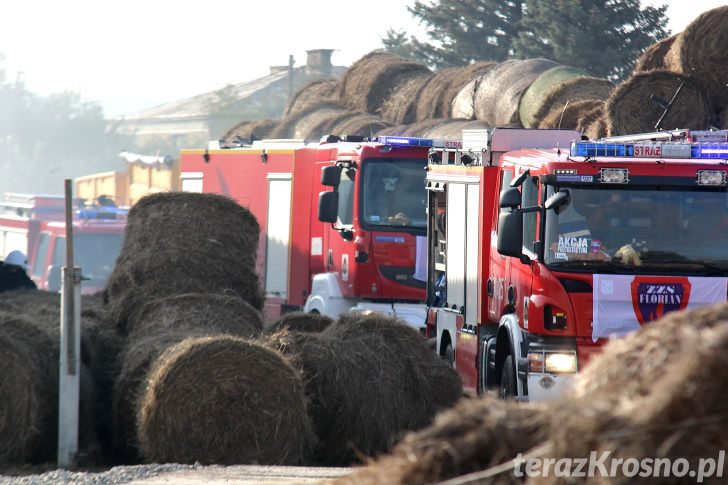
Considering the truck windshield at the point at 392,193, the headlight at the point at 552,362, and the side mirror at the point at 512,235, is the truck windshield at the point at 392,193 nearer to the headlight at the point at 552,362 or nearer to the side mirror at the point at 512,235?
the side mirror at the point at 512,235

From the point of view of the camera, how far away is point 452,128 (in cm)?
2088

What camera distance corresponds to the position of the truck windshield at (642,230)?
9008mm

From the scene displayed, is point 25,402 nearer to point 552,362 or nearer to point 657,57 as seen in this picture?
point 552,362

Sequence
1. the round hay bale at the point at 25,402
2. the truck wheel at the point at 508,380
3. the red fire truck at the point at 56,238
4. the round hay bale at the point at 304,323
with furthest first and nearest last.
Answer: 1. the red fire truck at the point at 56,238
2. the round hay bale at the point at 304,323
3. the truck wheel at the point at 508,380
4. the round hay bale at the point at 25,402

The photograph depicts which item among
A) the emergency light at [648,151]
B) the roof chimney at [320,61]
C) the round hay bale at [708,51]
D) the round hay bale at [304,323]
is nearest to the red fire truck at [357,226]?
the round hay bale at [708,51]

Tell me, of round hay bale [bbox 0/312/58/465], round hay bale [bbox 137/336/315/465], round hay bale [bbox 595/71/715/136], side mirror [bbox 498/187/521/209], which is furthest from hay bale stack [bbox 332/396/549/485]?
round hay bale [bbox 595/71/715/136]

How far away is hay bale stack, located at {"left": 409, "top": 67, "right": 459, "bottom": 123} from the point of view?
2361 centimetres

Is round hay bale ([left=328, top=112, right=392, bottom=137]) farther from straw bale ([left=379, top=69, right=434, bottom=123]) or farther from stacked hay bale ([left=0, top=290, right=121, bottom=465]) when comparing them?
stacked hay bale ([left=0, top=290, right=121, bottom=465])

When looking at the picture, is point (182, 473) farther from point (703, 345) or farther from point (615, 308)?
point (703, 345)

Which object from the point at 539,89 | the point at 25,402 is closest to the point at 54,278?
the point at 539,89

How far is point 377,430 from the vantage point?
358 inches

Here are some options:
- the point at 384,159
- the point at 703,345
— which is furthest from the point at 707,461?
the point at 384,159

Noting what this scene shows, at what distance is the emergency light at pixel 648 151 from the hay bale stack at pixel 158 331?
10.4 ft

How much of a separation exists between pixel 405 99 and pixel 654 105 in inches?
423
